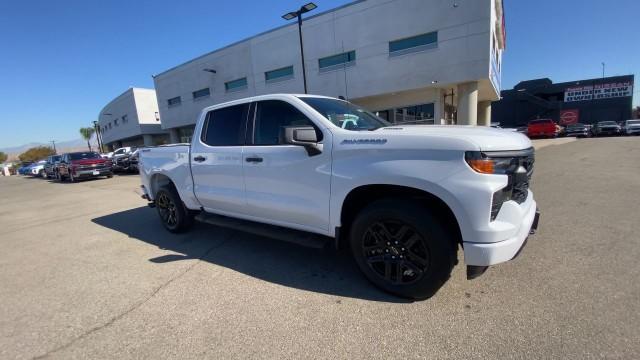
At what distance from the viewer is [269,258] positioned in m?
3.78

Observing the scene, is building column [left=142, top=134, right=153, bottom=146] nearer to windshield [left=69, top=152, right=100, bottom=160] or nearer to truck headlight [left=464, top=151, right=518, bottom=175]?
windshield [left=69, top=152, right=100, bottom=160]

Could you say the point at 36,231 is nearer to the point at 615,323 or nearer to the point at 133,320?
the point at 133,320

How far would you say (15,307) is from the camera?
2.98 m

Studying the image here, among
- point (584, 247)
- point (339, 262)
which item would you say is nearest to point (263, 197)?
point (339, 262)

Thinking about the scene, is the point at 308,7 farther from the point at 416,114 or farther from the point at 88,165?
the point at 88,165

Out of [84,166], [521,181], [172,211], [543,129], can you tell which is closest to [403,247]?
[521,181]

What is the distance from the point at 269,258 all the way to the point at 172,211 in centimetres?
221

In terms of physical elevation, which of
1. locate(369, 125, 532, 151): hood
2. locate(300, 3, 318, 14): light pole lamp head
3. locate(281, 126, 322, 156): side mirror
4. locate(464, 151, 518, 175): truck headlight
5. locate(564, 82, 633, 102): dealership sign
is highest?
locate(300, 3, 318, 14): light pole lamp head

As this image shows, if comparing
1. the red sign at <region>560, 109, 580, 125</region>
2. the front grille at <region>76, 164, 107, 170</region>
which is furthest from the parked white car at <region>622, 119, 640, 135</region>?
the front grille at <region>76, 164, 107, 170</region>

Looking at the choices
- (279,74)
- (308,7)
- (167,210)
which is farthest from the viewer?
(279,74)

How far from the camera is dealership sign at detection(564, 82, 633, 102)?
36812 millimetres

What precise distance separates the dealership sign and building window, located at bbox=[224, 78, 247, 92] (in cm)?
4266

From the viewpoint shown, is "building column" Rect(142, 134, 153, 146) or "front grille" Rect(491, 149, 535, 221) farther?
"building column" Rect(142, 134, 153, 146)

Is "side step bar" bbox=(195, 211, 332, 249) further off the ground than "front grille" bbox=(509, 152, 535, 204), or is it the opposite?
"front grille" bbox=(509, 152, 535, 204)
